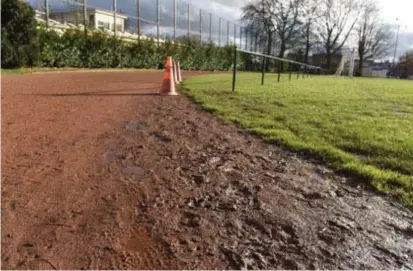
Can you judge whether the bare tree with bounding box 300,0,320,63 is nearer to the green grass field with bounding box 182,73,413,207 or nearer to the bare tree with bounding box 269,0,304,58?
the bare tree with bounding box 269,0,304,58

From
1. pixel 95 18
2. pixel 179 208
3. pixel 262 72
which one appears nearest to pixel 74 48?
pixel 95 18

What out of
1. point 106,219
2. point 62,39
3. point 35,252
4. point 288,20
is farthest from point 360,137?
point 288,20

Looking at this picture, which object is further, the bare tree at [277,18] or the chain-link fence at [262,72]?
the bare tree at [277,18]

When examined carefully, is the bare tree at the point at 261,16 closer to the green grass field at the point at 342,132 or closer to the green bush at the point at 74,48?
the green bush at the point at 74,48

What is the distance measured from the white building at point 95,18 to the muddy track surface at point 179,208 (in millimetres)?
15066

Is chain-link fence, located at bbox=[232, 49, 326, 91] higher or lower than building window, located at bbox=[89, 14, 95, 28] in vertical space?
lower

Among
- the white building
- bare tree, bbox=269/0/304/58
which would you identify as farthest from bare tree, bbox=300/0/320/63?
the white building

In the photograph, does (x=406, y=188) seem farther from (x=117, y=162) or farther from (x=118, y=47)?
(x=118, y=47)

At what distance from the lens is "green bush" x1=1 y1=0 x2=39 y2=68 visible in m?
11.4

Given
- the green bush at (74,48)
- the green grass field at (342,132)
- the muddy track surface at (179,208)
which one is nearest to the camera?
the muddy track surface at (179,208)

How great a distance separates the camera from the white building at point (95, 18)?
17.2 metres

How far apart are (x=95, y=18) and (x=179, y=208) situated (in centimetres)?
1947

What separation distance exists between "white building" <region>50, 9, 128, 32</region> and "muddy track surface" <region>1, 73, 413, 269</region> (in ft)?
49.4

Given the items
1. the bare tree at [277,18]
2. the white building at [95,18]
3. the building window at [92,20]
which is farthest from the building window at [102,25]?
the bare tree at [277,18]
